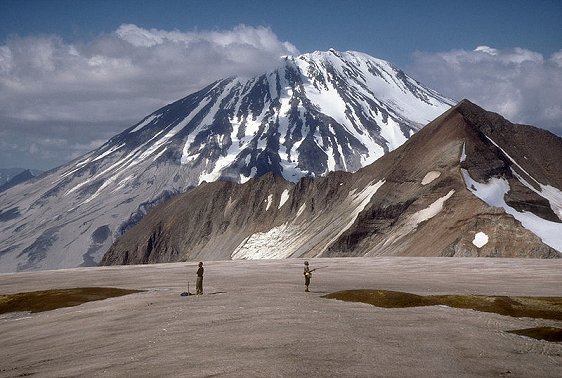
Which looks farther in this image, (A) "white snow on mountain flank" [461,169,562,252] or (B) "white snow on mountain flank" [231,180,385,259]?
(B) "white snow on mountain flank" [231,180,385,259]

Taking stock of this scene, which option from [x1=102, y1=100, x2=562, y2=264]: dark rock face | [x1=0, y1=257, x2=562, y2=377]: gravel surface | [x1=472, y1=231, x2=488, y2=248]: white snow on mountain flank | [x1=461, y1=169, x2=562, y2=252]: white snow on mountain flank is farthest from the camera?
[x1=102, y1=100, x2=562, y2=264]: dark rock face

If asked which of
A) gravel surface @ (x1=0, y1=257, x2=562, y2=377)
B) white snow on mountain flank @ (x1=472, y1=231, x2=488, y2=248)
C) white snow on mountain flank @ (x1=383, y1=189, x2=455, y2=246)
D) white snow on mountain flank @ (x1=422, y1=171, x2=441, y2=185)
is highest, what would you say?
white snow on mountain flank @ (x1=422, y1=171, x2=441, y2=185)

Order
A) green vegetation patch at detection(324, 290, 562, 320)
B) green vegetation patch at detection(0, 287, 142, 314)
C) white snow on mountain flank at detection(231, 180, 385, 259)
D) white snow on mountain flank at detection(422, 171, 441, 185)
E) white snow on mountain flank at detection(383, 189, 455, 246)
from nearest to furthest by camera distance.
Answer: green vegetation patch at detection(324, 290, 562, 320) → green vegetation patch at detection(0, 287, 142, 314) → white snow on mountain flank at detection(383, 189, 455, 246) → white snow on mountain flank at detection(422, 171, 441, 185) → white snow on mountain flank at detection(231, 180, 385, 259)

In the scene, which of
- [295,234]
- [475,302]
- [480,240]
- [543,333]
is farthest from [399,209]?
[543,333]

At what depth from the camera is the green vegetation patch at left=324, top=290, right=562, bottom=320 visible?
37175mm

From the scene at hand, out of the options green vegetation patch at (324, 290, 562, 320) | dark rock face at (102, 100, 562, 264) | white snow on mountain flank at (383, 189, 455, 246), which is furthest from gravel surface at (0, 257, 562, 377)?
white snow on mountain flank at (383, 189, 455, 246)

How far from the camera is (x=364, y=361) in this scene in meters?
22.2

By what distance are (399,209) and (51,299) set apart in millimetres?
80452

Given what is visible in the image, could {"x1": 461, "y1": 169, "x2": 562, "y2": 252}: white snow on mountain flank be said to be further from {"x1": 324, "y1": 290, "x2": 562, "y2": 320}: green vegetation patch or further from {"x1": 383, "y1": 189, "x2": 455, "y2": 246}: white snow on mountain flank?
{"x1": 324, "y1": 290, "x2": 562, "y2": 320}: green vegetation patch

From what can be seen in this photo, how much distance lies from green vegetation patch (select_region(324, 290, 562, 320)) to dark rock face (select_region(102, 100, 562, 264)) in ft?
176

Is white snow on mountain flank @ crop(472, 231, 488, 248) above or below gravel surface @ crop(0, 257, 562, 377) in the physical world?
above

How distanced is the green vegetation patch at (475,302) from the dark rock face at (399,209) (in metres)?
53.5

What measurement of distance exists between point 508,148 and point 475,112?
12197mm

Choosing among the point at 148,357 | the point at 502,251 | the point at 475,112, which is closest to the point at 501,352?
the point at 148,357
